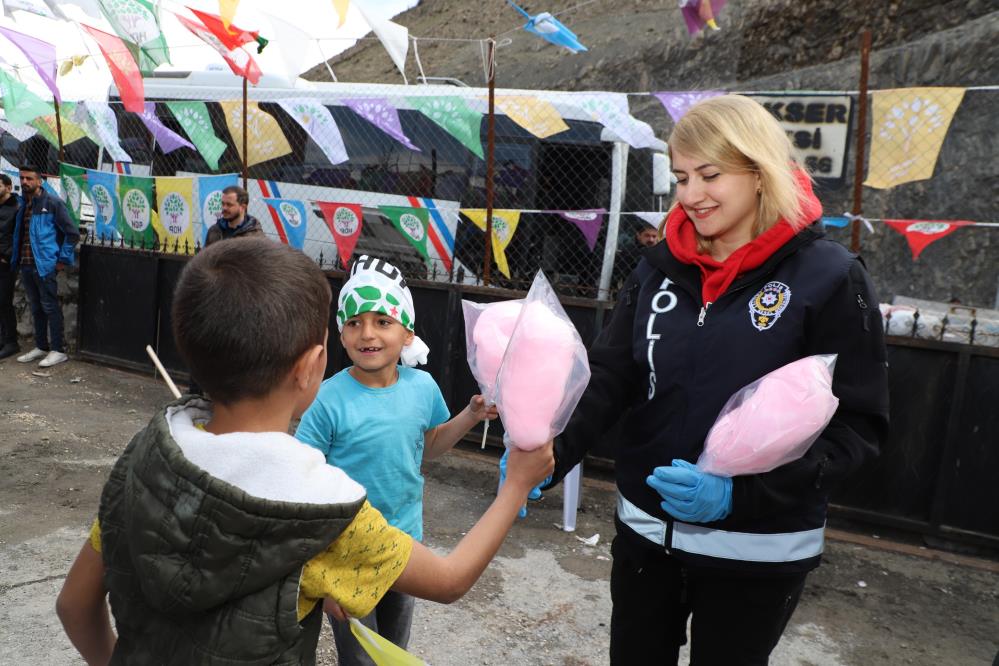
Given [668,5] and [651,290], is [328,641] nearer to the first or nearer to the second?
[651,290]

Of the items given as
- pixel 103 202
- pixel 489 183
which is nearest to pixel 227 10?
pixel 489 183

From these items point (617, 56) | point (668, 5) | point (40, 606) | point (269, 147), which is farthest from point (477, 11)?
point (40, 606)

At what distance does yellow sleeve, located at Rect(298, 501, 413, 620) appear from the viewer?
1189mm

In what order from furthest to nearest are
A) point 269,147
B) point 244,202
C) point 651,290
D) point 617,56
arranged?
point 617,56 < point 269,147 < point 244,202 < point 651,290

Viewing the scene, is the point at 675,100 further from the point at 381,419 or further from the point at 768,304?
the point at 768,304

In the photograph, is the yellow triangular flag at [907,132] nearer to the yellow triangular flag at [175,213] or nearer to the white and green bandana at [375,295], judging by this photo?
the white and green bandana at [375,295]

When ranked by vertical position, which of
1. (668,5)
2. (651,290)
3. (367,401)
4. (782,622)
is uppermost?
(668,5)

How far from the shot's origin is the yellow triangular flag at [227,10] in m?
6.29

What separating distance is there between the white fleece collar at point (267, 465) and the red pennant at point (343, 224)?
580 cm

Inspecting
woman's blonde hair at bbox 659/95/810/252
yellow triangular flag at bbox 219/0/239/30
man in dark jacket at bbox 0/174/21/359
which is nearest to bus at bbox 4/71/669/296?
yellow triangular flag at bbox 219/0/239/30

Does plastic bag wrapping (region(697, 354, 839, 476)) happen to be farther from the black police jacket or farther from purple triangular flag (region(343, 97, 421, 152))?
purple triangular flag (region(343, 97, 421, 152))

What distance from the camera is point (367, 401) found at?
90.6 inches

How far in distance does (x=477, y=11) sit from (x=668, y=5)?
361 inches

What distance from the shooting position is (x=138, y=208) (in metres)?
8.23
